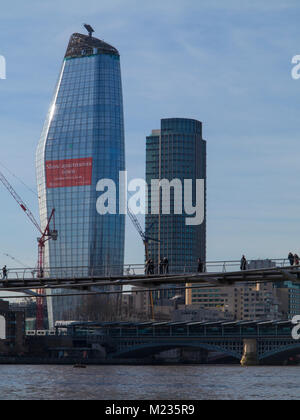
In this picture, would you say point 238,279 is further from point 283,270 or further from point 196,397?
point 196,397

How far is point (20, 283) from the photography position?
107625 mm

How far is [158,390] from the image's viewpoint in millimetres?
109188

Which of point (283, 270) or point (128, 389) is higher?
point (283, 270)

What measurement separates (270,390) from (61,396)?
29029 millimetres
